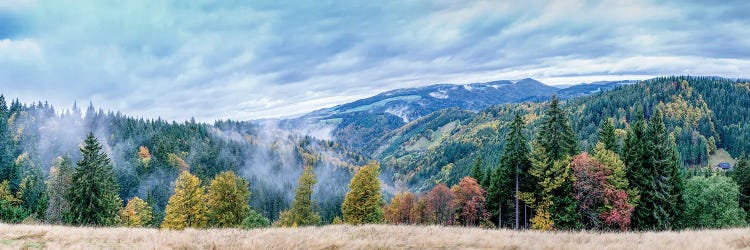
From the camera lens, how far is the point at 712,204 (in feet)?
154

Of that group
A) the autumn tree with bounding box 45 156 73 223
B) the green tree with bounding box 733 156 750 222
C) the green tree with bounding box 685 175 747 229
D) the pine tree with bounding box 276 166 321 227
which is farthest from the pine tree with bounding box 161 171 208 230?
the green tree with bounding box 733 156 750 222

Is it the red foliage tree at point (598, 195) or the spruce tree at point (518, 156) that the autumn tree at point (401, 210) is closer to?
the spruce tree at point (518, 156)

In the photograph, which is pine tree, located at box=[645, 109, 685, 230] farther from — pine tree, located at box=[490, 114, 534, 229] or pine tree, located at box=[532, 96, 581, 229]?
pine tree, located at box=[490, 114, 534, 229]

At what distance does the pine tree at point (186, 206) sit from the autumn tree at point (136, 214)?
88.2ft

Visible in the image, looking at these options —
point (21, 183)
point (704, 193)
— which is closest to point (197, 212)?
point (704, 193)

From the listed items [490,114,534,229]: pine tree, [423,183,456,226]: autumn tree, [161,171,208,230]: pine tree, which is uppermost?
[490,114,534,229]: pine tree

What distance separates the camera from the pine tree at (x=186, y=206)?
47.2 metres

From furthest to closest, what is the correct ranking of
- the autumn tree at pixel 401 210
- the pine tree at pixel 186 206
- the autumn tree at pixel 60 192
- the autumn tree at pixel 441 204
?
the autumn tree at pixel 401 210 → the autumn tree at pixel 441 204 → the autumn tree at pixel 60 192 → the pine tree at pixel 186 206

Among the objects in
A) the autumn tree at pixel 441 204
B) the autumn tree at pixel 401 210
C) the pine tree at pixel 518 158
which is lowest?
the autumn tree at pixel 401 210

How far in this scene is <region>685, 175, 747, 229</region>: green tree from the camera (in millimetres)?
45906

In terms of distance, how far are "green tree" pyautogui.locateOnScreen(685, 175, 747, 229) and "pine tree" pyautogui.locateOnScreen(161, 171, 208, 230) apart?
55.8 meters

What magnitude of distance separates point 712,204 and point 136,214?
289 feet

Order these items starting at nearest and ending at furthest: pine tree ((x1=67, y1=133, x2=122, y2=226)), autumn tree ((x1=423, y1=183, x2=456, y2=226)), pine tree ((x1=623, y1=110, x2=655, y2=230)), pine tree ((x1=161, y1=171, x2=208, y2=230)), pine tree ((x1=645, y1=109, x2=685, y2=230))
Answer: pine tree ((x1=623, y1=110, x2=655, y2=230)) → pine tree ((x1=645, y1=109, x2=685, y2=230)) → pine tree ((x1=67, y1=133, x2=122, y2=226)) → pine tree ((x1=161, y1=171, x2=208, y2=230)) → autumn tree ((x1=423, y1=183, x2=456, y2=226))

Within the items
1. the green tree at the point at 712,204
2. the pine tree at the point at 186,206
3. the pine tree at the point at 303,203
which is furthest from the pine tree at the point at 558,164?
the pine tree at the point at 186,206
